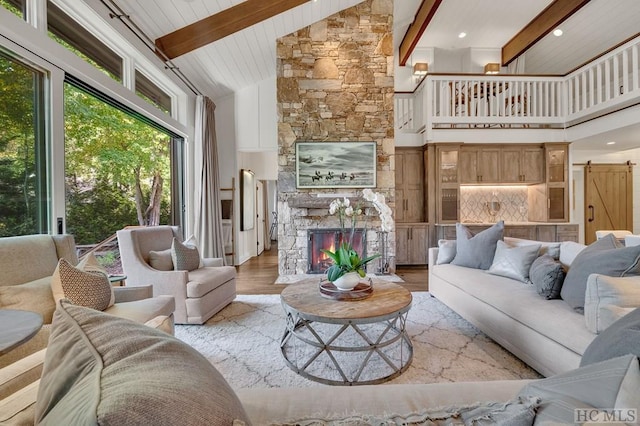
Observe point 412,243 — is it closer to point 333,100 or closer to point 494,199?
point 494,199

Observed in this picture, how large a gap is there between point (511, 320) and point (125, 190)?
14.1 feet

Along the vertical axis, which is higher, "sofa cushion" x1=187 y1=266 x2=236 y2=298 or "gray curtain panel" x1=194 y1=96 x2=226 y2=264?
"gray curtain panel" x1=194 y1=96 x2=226 y2=264

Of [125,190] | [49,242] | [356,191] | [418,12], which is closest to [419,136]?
[356,191]

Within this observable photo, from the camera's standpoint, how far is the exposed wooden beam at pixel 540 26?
502 cm

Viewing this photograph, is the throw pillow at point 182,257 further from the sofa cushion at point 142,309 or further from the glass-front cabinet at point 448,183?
the glass-front cabinet at point 448,183

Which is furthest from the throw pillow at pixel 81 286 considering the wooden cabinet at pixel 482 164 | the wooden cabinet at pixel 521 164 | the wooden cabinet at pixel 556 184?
the wooden cabinet at pixel 556 184

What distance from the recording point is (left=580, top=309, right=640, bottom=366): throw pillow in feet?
2.17

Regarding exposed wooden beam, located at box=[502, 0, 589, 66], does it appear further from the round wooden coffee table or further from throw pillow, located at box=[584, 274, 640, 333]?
the round wooden coffee table

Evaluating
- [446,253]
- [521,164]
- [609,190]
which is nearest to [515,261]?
[446,253]

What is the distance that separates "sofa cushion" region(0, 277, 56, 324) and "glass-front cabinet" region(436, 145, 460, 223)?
17.6ft

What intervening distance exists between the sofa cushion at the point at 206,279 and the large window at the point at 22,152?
1245mm

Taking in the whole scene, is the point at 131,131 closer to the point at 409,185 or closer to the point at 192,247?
the point at 192,247

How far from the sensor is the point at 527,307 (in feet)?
6.55

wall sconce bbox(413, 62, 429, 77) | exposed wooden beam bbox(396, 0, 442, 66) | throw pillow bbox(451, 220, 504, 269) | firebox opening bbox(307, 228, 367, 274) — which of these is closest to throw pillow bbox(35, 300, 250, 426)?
throw pillow bbox(451, 220, 504, 269)
